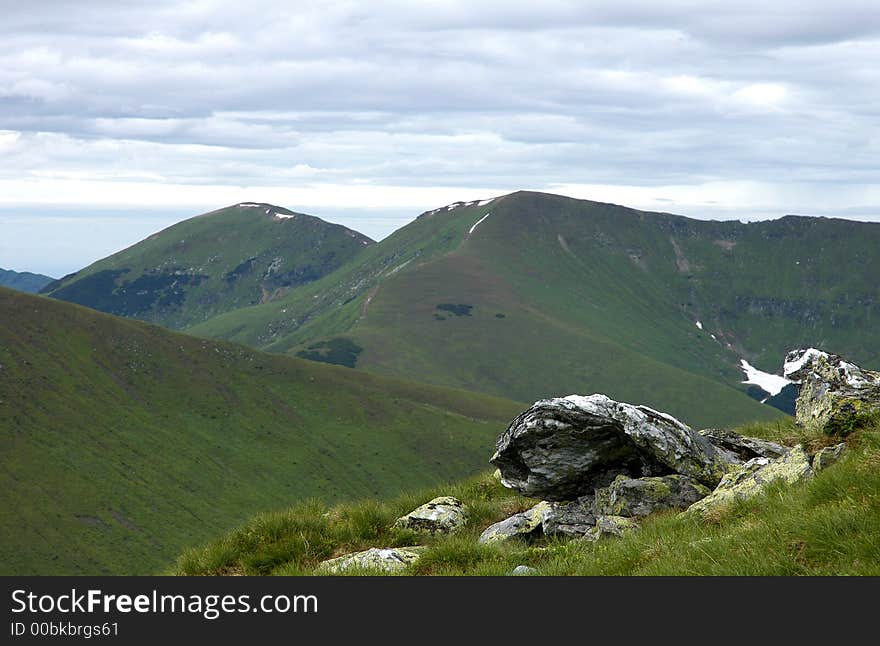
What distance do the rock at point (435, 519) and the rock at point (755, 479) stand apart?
458cm

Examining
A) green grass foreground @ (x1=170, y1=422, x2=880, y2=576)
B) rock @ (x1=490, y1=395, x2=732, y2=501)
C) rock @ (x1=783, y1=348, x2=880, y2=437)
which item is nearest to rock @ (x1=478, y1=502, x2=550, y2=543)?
green grass foreground @ (x1=170, y1=422, x2=880, y2=576)

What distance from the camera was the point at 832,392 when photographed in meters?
16.7

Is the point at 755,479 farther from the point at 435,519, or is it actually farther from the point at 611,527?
the point at 435,519

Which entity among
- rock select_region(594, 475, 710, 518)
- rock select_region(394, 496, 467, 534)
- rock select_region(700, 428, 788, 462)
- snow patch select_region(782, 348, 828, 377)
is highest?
snow patch select_region(782, 348, 828, 377)

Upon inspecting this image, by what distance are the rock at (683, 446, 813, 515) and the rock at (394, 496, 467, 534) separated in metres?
4.58

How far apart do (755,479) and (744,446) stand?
404 cm

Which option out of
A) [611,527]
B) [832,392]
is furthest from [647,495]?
[832,392]

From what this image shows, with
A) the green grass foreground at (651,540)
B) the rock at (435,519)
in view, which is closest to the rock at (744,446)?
the green grass foreground at (651,540)

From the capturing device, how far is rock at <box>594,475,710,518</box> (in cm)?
1551

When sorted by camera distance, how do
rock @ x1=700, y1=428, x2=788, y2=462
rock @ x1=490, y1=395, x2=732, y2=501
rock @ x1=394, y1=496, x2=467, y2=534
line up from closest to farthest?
rock @ x1=394, y1=496, x2=467, y2=534 < rock @ x1=490, y1=395, x2=732, y2=501 < rock @ x1=700, y1=428, x2=788, y2=462

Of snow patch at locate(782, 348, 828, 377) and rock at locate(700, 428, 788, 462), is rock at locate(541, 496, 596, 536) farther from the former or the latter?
snow patch at locate(782, 348, 828, 377)

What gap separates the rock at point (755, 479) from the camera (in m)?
13.8
